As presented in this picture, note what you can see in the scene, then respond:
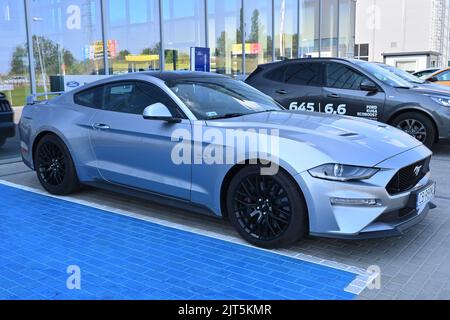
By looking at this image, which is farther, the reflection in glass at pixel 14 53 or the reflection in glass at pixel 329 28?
the reflection in glass at pixel 329 28

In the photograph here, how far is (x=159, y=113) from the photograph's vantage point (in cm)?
442

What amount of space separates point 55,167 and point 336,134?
3395 millimetres

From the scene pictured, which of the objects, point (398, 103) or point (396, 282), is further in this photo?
point (398, 103)

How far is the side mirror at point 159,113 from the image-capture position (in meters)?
4.41

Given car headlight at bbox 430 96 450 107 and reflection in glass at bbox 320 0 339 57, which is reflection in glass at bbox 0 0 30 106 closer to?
car headlight at bbox 430 96 450 107

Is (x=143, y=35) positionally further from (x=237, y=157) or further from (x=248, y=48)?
(x=237, y=157)

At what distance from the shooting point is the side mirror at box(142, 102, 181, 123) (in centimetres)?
441

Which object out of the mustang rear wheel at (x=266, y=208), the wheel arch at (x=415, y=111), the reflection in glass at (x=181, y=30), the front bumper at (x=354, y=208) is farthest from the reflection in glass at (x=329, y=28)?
the front bumper at (x=354, y=208)

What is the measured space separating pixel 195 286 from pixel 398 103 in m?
5.80

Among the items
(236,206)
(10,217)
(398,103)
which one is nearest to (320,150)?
(236,206)

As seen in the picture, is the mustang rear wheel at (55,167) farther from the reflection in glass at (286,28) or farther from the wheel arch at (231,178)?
the reflection in glass at (286,28)

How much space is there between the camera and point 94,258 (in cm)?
388

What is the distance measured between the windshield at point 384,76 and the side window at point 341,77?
218mm
